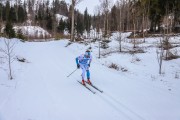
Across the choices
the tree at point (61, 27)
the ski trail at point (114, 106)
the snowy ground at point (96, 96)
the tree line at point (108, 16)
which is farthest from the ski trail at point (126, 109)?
the tree at point (61, 27)

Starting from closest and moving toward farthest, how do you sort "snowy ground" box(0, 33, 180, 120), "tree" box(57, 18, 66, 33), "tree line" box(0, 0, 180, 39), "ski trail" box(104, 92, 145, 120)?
"ski trail" box(104, 92, 145, 120) → "snowy ground" box(0, 33, 180, 120) → "tree line" box(0, 0, 180, 39) → "tree" box(57, 18, 66, 33)

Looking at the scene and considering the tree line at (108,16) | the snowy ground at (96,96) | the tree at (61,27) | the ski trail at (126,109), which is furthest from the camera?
the tree at (61,27)

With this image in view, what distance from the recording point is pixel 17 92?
10.1 metres

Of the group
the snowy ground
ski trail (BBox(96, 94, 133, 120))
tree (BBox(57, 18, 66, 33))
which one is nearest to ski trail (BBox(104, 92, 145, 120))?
the snowy ground

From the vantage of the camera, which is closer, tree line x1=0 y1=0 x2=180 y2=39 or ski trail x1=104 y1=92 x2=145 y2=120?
ski trail x1=104 y1=92 x2=145 y2=120

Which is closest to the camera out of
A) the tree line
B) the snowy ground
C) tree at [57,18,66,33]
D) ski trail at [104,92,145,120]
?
ski trail at [104,92,145,120]

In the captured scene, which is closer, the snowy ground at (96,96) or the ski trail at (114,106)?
the ski trail at (114,106)

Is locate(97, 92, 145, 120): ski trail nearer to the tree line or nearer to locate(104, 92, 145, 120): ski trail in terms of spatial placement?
locate(104, 92, 145, 120): ski trail

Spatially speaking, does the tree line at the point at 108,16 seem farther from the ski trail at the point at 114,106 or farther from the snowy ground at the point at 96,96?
the ski trail at the point at 114,106

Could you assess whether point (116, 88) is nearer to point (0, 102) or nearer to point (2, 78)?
point (0, 102)

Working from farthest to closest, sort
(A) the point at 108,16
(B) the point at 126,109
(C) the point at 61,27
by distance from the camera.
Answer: (C) the point at 61,27, (A) the point at 108,16, (B) the point at 126,109

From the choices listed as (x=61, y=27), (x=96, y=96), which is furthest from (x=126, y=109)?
(x=61, y=27)

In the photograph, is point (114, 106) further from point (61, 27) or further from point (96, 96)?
point (61, 27)

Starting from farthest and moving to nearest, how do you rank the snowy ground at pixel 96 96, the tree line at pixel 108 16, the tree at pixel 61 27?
the tree at pixel 61 27 → the tree line at pixel 108 16 → the snowy ground at pixel 96 96
